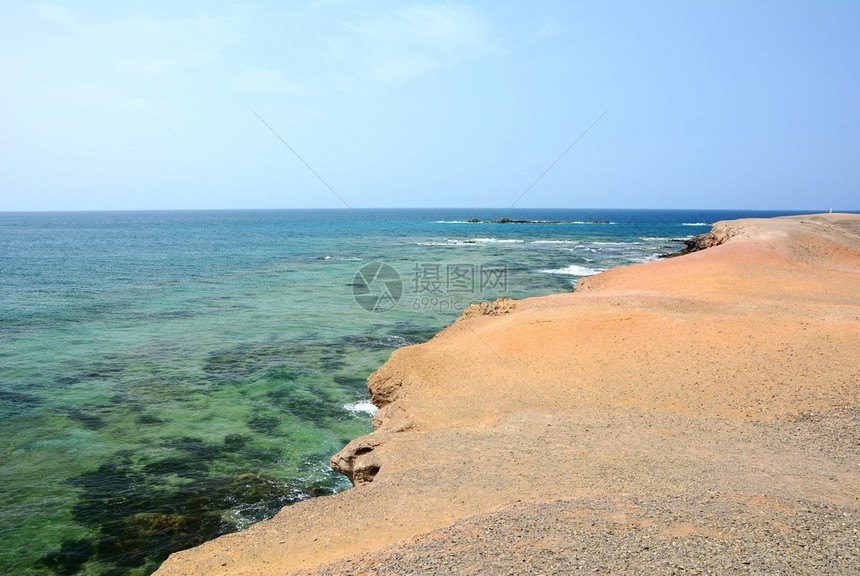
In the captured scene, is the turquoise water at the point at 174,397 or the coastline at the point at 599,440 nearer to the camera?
the coastline at the point at 599,440

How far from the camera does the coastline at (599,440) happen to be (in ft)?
16.9

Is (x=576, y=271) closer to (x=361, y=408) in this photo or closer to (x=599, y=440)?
(x=361, y=408)

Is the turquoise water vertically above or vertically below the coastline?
below

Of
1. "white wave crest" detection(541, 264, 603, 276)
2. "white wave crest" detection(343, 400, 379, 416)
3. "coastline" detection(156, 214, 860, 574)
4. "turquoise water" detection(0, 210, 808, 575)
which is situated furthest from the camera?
"white wave crest" detection(541, 264, 603, 276)

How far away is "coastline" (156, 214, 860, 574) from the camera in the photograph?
203 inches

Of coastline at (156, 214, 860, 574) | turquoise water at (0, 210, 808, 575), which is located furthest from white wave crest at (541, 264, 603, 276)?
coastline at (156, 214, 860, 574)

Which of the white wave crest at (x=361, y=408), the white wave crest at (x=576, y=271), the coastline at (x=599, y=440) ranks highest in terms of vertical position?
the coastline at (x=599, y=440)

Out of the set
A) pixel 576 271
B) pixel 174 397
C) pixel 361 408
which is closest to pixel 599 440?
pixel 361 408

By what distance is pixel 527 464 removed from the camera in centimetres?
707

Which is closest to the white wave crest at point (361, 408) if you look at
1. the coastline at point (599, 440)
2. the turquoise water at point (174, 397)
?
the turquoise water at point (174, 397)

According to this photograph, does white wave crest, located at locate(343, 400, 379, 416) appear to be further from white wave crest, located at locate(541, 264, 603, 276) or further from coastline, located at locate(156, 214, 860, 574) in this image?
white wave crest, located at locate(541, 264, 603, 276)

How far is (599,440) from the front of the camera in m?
7.73

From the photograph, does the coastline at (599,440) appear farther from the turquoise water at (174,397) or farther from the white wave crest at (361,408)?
the turquoise water at (174,397)

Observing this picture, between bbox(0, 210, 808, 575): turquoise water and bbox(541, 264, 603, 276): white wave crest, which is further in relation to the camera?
bbox(541, 264, 603, 276): white wave crest
